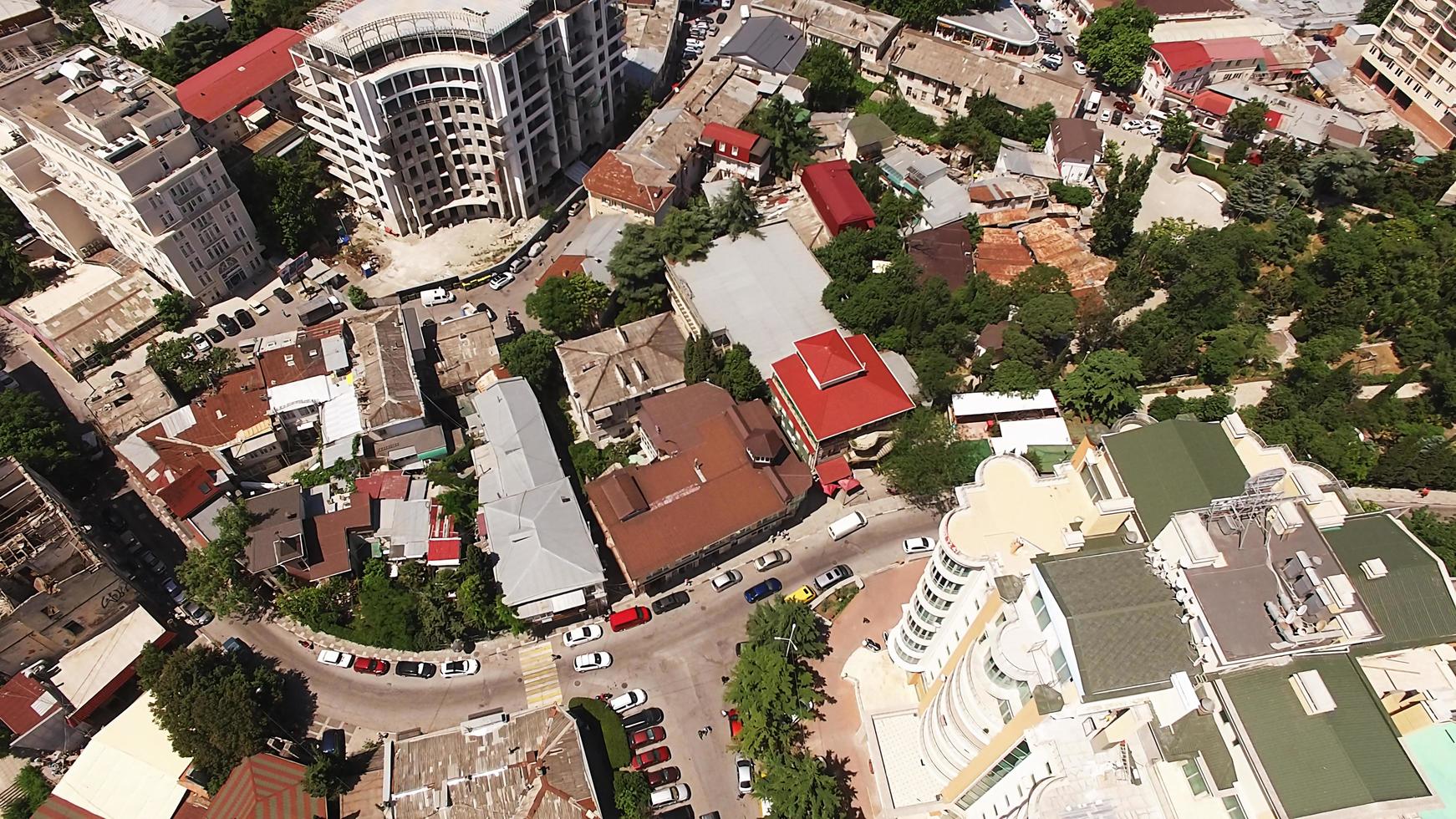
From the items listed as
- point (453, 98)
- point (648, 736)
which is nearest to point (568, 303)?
point (453, 98)

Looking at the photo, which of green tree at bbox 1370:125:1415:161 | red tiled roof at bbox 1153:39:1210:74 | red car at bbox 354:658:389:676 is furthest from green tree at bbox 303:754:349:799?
green tree at bbox 1370:125:1415:161

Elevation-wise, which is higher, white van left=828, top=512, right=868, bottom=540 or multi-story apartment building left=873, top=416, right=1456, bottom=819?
multi-story apartment building left=873, top=416, right=1456, bottom=819

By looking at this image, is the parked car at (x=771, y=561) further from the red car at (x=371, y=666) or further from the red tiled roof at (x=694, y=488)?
the red car at (x=371, y=666)

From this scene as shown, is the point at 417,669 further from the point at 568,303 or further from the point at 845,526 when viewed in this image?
the point at 845,526

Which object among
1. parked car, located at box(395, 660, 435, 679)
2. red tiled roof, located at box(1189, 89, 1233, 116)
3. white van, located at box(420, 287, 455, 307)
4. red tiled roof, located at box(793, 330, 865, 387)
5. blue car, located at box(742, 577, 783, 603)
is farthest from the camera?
red tiled roof, located at box(1189, 89, 1233, 116)

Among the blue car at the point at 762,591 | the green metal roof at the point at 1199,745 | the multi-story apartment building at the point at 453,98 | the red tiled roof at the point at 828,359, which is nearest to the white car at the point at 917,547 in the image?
the blue car at the point at 762,591

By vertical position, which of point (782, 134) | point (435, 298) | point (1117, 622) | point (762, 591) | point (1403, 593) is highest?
point (1117, 622)

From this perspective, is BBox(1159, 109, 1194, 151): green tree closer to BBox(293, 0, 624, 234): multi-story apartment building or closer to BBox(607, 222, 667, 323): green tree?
BBox(607, 222, 667, 323): green tree
